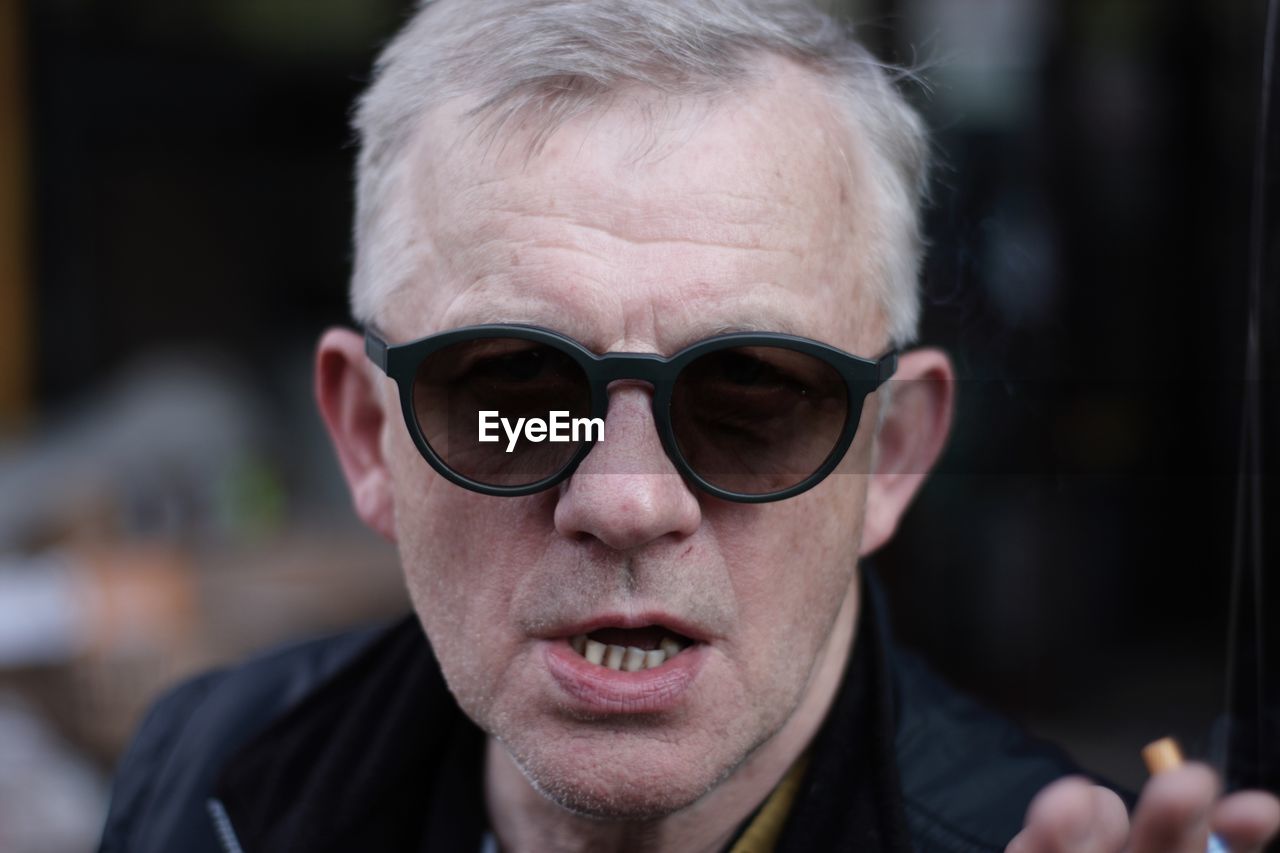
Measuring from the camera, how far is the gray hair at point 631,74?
1.27 metres

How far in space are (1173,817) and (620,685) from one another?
1.78ft

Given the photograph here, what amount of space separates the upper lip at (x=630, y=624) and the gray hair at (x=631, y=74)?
0.43 meters

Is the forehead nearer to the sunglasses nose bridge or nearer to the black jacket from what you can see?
the sunglasses nose bridge

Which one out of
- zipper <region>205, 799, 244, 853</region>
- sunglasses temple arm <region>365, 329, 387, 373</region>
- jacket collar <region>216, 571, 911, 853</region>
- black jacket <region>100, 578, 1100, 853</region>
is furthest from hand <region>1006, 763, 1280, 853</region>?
zipper <region>205, 799, 244, 853</region>

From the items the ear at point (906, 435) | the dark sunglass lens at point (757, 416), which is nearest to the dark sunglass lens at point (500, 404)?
the dark sunglass lens at point (757, 416)

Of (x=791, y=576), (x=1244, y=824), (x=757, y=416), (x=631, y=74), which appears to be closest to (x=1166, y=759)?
(x=1244, y=824)

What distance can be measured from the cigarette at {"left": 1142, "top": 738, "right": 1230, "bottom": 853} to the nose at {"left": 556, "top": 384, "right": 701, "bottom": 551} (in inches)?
20.3

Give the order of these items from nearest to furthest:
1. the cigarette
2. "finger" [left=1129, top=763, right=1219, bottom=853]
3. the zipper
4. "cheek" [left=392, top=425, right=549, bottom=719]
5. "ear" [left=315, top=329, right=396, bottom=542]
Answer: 1. "finger" [left=1129, top=763, right=1219, bottom=853]
2. the cigarette
3. "cheek" [left=392, top=425, right=549, bottom=719]
4. "ear" [left=315, top=329, right=396, bottom=542]
5. the zipper

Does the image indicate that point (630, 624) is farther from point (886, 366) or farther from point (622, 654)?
point (886, 366)

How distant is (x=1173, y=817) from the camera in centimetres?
93

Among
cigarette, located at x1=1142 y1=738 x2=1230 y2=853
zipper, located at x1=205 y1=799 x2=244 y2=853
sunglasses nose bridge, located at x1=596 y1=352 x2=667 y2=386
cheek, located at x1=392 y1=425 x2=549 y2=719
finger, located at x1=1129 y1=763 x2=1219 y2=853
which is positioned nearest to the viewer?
finger, located at x1=1129 y1=763 x2=1219 y2=853

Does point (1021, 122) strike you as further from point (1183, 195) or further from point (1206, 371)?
point (1183, 195)

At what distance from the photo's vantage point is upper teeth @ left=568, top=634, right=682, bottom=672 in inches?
48.9

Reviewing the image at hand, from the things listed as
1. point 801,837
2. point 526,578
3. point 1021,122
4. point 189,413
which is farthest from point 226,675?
point 189,413
